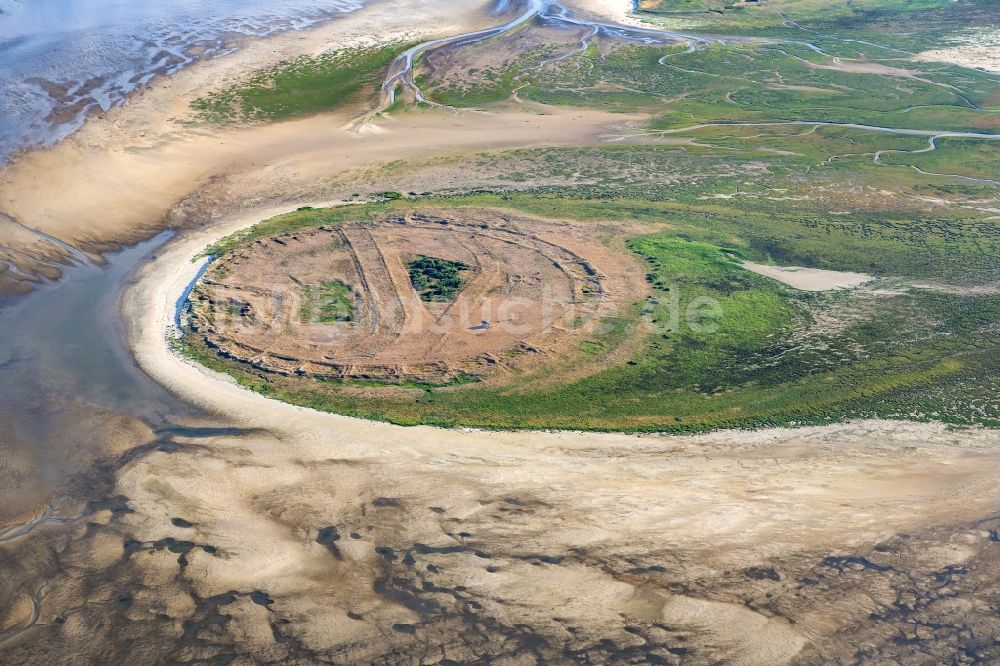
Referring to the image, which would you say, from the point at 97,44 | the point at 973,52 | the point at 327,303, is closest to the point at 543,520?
the point at 327,303

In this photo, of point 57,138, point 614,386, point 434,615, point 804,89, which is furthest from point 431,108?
point 434,615

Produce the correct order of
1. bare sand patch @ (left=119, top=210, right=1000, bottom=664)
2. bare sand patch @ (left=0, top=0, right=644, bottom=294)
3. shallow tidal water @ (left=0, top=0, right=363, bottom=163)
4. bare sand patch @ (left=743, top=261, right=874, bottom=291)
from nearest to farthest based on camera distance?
bare sand patch @ (left=119, top=210, right=1000, bottom=664) → bare sand patch @ (left=743, top=261, right=874, bottom=291) → bare sand patch @ (left=0, top=0, right=644, bottom=294) → shallow tidal water @ (left=0, top=0, right=363, bottom=163)

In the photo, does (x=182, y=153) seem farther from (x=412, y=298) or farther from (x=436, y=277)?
(x=412, y=298)

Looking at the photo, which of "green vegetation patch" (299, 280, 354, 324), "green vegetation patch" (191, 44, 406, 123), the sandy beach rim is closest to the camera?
the sandy beach rim

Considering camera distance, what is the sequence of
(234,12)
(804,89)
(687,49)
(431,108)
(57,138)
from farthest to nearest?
(234,12) < (687,49) < (804,89) < (431,108) < (57,138)

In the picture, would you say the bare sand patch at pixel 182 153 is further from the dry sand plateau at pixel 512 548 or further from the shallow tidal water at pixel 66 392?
the dry sand plateau at pixel 512 548

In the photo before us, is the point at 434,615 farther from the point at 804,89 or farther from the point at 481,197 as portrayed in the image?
the point at 804,89

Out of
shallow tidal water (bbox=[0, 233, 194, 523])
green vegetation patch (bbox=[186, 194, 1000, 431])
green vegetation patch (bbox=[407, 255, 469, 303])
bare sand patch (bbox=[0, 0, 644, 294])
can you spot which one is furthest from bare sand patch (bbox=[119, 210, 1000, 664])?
bare sand patch (bbox=[0, 0, 644, 294])

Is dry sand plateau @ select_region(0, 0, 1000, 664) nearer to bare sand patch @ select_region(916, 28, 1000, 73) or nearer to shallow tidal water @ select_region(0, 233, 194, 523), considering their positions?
shallow tidal water @ select_region(0, 233, 194, 523)
